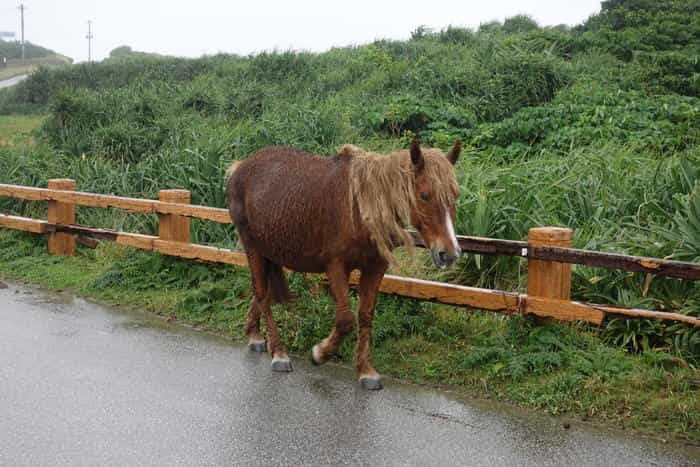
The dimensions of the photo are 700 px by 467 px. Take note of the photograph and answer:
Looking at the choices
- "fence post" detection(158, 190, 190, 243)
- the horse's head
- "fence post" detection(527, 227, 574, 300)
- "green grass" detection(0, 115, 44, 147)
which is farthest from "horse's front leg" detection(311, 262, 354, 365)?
"green grass" detection(0, 115, 44, 147)

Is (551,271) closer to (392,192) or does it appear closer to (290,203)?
(392,192)

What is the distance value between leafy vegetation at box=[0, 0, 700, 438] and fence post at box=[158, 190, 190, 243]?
0.36 m

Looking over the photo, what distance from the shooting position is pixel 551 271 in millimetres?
6809

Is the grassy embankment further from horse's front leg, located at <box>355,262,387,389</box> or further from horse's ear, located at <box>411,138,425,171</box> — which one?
horse's ear, located at <box>411,138,425,171</box>

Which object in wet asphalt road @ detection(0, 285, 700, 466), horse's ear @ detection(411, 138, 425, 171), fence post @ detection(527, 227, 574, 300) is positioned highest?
horse's ear @ detection(411, 138, 425, 171)

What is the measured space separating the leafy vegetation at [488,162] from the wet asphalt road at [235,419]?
54 cm

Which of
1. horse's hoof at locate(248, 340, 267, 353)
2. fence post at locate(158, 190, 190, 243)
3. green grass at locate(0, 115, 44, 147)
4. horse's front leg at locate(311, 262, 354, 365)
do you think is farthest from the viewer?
green grass at locate(0, 115, 44, 147)

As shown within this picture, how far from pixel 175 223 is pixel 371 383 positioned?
13.8 feet

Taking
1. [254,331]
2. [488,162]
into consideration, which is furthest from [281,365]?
[488,162]

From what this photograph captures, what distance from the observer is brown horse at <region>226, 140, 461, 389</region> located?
6191mm

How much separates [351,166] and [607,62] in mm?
13107

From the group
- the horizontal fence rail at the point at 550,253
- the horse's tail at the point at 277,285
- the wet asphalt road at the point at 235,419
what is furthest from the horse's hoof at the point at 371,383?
the horse's tail at the point at 277,285

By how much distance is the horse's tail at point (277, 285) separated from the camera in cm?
783

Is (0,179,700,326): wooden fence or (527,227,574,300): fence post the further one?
(527,227,574,300): fence post
